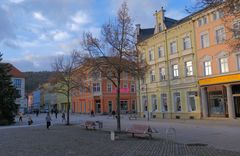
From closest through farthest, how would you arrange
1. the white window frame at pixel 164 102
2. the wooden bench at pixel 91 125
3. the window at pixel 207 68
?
the wooden bench at pixel 91 125
the window at pixel 207 68
the white window frame at pixel 164 102

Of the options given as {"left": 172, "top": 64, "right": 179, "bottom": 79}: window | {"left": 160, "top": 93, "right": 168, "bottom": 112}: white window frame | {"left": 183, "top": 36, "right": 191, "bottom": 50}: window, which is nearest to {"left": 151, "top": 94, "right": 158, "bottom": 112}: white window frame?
{"left": 160, "top": 93, "right": 168, "bottom": 112}: white window frame

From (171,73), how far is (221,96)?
887 centimetres

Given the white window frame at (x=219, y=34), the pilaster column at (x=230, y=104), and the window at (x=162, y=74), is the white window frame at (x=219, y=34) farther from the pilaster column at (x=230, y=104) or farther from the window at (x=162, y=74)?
the window at (x=162, y=74)

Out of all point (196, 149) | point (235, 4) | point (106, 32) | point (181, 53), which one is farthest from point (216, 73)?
point (235, 4)

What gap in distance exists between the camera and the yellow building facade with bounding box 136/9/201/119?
38.0 metres

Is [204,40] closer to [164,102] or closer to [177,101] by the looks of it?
[177,101]

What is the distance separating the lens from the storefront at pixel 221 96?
32.4 meters

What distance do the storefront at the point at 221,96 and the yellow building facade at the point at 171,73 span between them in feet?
3.50

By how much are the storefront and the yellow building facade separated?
3.50ft

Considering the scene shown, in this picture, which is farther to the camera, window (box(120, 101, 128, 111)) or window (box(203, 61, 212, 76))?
window (box(120, 101, 128, 111))

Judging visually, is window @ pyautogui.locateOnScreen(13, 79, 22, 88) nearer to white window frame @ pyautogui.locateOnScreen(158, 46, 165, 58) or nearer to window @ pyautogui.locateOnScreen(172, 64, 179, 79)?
white window frame @ pyautogui.locateOnScreen(158, 46, 165, 58)

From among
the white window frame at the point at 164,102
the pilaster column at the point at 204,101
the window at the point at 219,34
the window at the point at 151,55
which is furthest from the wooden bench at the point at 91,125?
the window at the point at 151,55

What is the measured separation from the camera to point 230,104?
3234 centimetres

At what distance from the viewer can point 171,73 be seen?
41.6 metres
